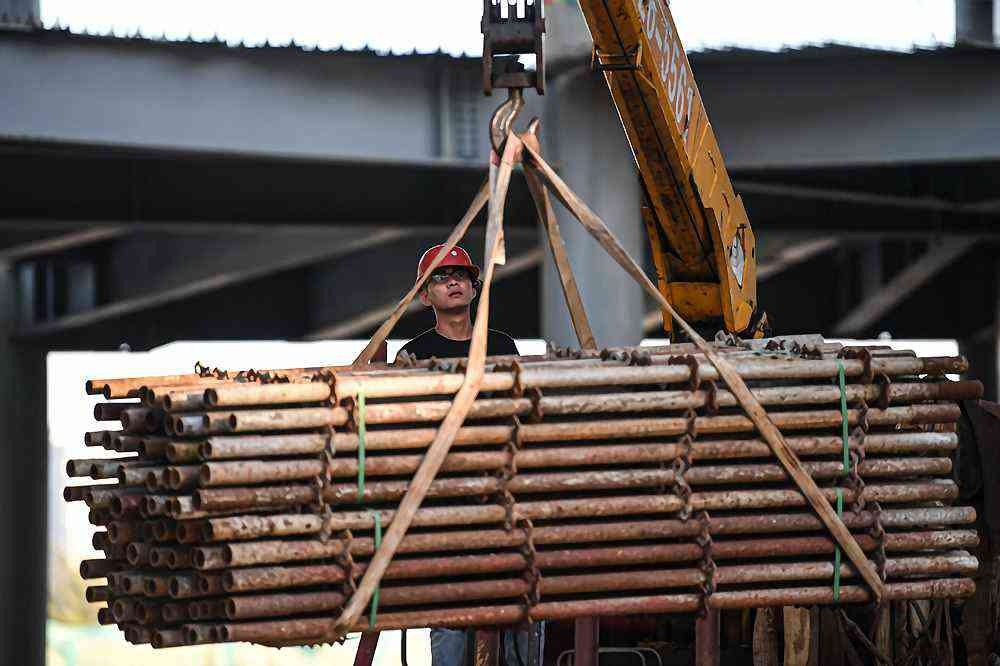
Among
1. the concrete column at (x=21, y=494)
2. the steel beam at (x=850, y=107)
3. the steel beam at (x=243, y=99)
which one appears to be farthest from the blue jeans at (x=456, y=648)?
the concrete column at (x=21, y=494)

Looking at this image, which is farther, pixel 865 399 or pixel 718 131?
pixel 718 131

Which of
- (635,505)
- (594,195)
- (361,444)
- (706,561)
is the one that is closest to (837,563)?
(706,561)

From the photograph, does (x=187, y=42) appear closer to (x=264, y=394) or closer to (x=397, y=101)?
(x=397, y=101)

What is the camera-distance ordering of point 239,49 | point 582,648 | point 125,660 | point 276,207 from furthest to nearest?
point 125,660 → point 276,207 → point 239,49 → point 582,648

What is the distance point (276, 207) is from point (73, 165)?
194 centimetres

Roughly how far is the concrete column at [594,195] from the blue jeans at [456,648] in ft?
18.1

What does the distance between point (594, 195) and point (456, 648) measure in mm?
6300

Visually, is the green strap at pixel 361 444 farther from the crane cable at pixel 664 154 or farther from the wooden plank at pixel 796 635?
the wooden plank at pixel 796 635

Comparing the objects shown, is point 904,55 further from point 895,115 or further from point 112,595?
point 112,595

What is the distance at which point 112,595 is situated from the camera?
5.94 meters

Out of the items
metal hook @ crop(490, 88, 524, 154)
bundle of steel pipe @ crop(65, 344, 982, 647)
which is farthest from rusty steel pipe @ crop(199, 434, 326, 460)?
metal hook @ crop(490, 88, 524, 154)

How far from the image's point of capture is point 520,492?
5.76 meters

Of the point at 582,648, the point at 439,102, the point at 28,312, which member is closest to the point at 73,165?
the point at 439,102

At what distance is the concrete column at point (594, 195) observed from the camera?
12.7 metres
